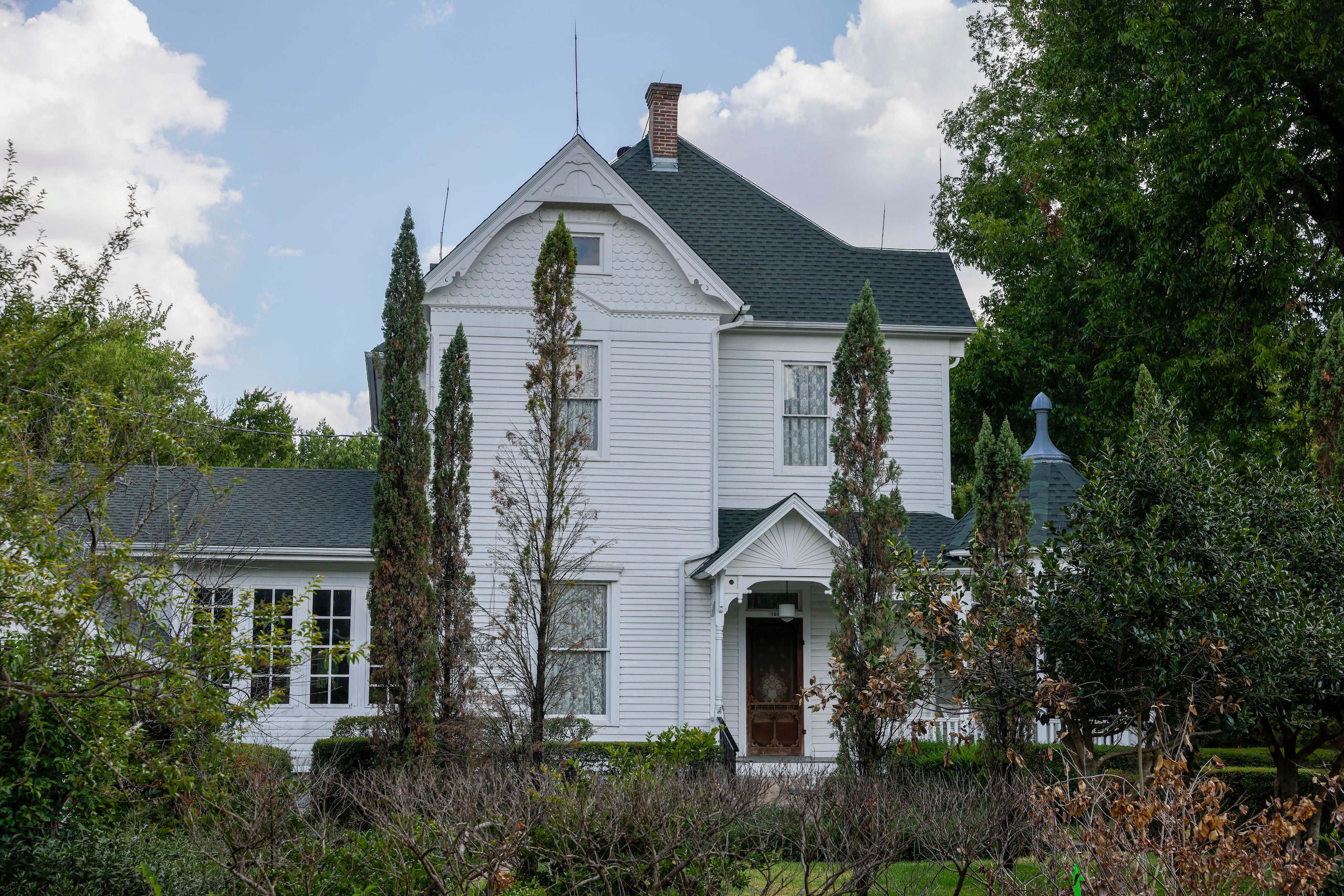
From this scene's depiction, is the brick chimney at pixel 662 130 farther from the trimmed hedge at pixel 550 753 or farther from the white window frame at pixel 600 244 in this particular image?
the trimmed hedge at pixel 550 753

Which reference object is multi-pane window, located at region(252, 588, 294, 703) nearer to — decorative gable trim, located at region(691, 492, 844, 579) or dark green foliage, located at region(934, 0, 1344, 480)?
decorative gable trim, located at region(691, 492, 844, 579)

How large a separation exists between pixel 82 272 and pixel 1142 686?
67.2ft

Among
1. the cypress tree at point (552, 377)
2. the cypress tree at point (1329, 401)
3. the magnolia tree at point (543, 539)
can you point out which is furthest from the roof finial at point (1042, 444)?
the cypress tree at point (552, 377)

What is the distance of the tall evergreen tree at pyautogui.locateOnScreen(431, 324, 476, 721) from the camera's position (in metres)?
13.7

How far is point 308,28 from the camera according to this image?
17469mm

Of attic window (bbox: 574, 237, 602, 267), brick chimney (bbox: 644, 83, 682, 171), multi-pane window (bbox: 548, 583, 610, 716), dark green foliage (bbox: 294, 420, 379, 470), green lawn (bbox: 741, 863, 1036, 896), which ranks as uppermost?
brick chimney (bbox: 644, 83, 682, 171)

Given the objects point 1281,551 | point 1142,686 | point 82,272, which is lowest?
point 1142,686

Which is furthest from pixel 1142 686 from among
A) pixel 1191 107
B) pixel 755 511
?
pixel 1191 107

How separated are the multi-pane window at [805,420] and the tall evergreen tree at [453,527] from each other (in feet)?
18.8

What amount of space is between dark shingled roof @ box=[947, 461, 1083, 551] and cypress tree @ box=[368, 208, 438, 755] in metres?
7.70

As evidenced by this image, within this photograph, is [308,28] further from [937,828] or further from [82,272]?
[937,828]

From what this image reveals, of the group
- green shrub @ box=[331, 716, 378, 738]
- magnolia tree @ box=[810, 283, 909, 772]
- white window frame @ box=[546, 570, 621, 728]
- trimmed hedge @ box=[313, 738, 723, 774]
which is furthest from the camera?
white window frame @ box=[546, 570, 621, 728]

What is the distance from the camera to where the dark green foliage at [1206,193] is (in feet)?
59.4

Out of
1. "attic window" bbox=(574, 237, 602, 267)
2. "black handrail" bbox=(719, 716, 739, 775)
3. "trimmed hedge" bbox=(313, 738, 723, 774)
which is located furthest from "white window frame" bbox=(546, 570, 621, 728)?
"attic window" bbox=(574, 237, 602, 267)
